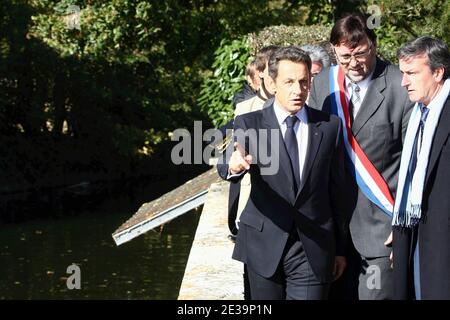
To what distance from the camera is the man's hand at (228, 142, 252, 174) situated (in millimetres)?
5676

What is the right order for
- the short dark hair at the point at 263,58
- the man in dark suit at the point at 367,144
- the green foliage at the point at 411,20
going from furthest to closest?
the green foliage at the point at 411,20 → the short dark hair at the point at 263,58 → the man in dark suit at the point at 367,144

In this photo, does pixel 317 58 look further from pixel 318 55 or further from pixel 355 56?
pixel 355 56

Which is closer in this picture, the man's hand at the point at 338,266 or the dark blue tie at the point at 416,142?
the dark blue tie at the point at 416,142

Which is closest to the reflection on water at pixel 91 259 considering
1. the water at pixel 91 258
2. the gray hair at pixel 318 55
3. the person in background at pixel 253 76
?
the water at pixel 91 258

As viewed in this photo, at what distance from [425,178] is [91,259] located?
1572 cm

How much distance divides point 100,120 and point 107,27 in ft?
21.5

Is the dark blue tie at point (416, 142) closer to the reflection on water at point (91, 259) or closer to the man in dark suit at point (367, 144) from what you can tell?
the man in dark suit at point (367, 144)

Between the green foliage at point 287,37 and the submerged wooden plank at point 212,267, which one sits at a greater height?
the green foliage at point 287,37

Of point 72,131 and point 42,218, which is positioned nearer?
point 42,218

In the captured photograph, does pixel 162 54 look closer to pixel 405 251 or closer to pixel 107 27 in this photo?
pixel 107 27

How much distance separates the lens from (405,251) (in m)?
6.16

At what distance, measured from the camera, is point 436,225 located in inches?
238

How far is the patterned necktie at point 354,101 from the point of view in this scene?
6.49 m
